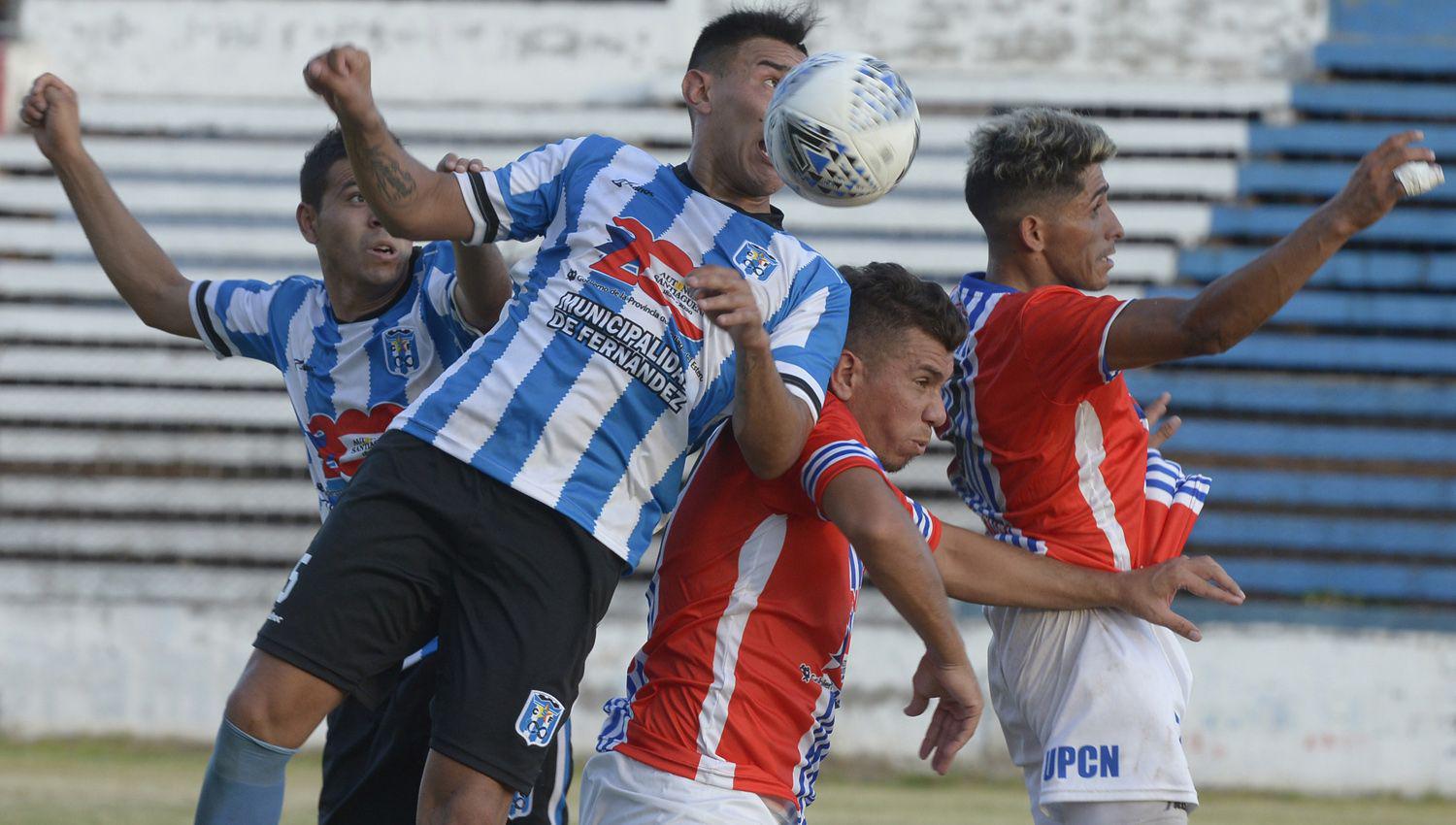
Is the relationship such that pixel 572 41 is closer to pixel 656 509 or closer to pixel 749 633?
pixel 656 509

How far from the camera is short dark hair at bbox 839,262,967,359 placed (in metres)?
3.70

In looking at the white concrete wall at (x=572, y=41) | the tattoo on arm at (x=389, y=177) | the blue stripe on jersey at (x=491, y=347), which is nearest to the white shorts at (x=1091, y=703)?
the blue stripe on jersey at (x=491, y=347)

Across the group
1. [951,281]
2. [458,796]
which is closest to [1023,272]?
[458,796]

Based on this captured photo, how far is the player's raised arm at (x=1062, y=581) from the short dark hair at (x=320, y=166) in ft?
7.33

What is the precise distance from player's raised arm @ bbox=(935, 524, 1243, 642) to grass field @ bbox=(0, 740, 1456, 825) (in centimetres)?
482

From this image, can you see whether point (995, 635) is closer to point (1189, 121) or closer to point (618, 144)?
point (618, 144)

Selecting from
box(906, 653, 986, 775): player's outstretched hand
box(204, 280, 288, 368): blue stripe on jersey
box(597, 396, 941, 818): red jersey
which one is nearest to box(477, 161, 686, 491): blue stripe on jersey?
box(597, 396, 941, 818): red jersey

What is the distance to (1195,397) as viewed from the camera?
44.4 ft

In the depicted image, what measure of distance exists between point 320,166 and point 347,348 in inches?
26.4

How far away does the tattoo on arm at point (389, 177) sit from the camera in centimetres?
337

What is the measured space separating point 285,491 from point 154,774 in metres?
4.02

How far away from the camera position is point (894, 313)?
3734 mm

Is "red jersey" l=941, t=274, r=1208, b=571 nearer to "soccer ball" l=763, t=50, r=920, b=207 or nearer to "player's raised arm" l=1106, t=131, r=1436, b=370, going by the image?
"player's raised arm" l=1106, t=131, r=1436, b=370

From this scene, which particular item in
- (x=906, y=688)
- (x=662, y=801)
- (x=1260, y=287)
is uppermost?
(x=906, y=688)
